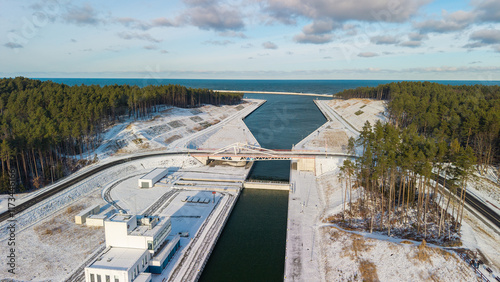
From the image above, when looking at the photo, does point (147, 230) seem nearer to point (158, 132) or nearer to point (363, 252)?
point (363, 252)

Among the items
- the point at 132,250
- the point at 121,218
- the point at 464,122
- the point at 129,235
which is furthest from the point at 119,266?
the point at 464,122

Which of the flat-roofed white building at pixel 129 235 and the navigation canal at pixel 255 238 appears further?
the navigation canal at pixel 255 238

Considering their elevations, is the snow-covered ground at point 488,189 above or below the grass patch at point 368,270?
above

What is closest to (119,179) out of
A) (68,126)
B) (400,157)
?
(68,126)

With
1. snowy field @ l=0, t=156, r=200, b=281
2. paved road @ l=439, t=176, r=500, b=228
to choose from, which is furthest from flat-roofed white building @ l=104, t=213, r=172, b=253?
paved road @ l=439, t=176, r=500, b=228

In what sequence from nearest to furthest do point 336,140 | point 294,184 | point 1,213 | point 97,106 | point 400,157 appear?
point 400,157 → point 1,213 → point 294,184 → point 97,106 → point 336,140

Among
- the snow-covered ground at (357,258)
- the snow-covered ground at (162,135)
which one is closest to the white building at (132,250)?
the snow-covered ground at (357,258)

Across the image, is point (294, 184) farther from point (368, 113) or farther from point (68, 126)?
point (368, 113)

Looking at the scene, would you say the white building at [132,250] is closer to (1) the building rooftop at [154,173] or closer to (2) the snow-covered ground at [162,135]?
(2) the snow-covered ground at [162,135]
